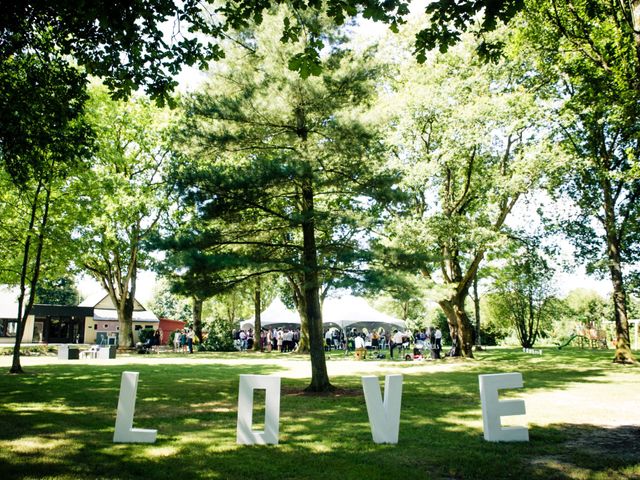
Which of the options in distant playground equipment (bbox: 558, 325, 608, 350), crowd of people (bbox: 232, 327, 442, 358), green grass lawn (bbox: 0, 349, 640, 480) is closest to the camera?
green grass lawn (bbox: 0, 349, 640, 480)

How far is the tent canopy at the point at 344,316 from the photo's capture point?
29.7 meters

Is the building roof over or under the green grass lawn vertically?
over

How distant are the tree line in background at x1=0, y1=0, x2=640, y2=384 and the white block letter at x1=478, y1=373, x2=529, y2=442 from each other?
4.45m

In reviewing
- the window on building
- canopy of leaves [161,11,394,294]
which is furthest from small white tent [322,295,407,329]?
the window on building

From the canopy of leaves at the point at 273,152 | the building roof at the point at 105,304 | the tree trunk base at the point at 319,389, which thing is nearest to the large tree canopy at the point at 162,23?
the canopy of leaves at the point at 273,152

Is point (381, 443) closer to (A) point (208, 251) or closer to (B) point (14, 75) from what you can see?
(A) point (208, 251)

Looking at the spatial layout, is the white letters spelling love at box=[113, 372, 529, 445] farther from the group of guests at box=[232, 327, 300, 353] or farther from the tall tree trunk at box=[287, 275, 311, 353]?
the group of guests at box=[232, 327, 300, 353]

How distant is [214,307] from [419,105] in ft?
172

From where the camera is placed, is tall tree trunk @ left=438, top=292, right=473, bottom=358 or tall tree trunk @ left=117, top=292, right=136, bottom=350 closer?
tall tree trunk @ left=438, top=292, right=473, bottom=358

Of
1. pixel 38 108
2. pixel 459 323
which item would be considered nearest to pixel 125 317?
pixel 459 323

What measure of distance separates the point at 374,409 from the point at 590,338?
33.3 m

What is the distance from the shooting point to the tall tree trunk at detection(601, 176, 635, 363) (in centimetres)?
1841

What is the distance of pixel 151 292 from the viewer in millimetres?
87312

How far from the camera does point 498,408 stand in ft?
20.7
